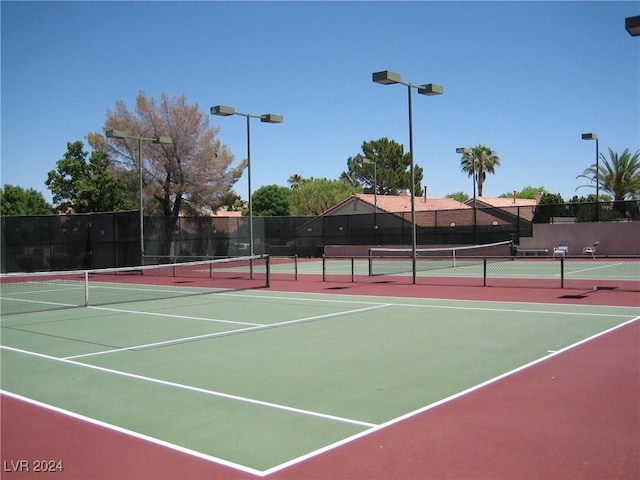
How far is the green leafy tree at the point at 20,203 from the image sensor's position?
60938 millimetres

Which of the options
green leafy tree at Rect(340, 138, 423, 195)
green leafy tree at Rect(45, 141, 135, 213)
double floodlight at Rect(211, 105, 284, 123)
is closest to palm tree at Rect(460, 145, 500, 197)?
green leafy tree at Rect(340, 138, 423, 195)

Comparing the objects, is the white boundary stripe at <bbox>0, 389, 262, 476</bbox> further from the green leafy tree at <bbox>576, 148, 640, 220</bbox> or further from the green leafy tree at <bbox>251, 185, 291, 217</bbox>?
the green leafy tree at <bbox>251, 185, 291, 217</bbox>

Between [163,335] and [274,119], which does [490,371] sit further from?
[274,119]

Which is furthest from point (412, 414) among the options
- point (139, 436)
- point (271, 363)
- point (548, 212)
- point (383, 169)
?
point (383, 169)

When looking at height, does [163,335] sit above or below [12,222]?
below

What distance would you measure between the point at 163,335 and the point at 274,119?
1241 cm

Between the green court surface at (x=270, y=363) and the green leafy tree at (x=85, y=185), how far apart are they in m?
37.8

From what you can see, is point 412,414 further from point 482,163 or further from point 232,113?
point 482,163

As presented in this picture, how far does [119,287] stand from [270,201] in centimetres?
7463

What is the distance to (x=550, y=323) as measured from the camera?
38.1 ft

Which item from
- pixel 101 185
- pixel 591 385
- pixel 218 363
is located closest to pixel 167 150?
pixel 101 185

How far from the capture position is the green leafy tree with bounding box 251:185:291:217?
95.4 meters

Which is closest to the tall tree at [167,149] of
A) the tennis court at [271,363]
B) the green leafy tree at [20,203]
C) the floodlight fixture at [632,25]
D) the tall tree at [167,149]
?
the tall tree at [167,149]

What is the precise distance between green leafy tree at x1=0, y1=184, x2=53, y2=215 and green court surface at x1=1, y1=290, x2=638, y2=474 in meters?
51.0
